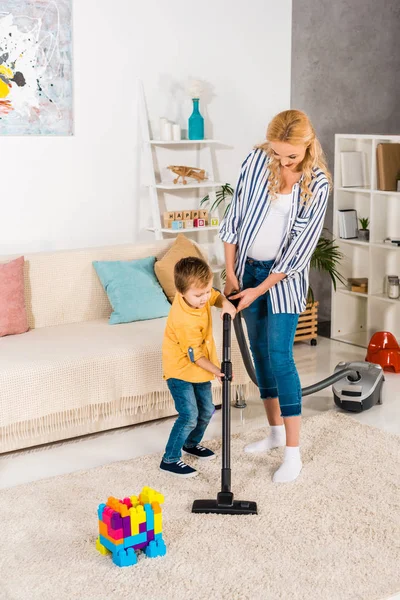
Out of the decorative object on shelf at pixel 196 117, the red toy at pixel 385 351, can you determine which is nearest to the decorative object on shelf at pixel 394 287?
the red toy at pixel 385 351

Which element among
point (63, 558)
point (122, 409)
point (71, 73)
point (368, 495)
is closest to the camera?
point (63, 558)

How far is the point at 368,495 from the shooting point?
2.98 metres

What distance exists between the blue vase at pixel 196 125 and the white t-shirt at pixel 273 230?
83.6 inches

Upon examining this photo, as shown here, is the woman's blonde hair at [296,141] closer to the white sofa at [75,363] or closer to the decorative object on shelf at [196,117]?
the white sofa at [75,363]

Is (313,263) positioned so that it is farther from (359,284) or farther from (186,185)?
(186,185)

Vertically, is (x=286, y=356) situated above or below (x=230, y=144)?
below

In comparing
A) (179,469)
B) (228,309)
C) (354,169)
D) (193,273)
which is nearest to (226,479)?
(179,469)

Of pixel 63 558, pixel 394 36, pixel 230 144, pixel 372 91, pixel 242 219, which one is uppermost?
pixel 394 36

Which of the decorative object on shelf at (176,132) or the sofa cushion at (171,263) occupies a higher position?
the decorative object on shelf at (176,132)

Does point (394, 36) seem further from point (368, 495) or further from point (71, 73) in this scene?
point (368, 495)

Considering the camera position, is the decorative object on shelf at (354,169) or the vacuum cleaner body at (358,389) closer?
the vacuum cleaner body at (358,389)

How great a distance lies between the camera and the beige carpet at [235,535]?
93.6 inches

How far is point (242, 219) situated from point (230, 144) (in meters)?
2.42

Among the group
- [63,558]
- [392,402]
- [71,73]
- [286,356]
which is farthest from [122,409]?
[71,73]
